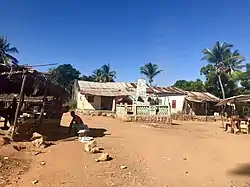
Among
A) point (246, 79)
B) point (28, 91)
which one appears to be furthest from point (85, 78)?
point (28, 91)

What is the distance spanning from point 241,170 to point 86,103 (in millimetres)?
30679

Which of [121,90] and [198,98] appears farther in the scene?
[121,90]

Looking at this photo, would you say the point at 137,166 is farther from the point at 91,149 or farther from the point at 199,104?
the point at 199,104

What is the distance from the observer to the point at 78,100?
38.4 meters

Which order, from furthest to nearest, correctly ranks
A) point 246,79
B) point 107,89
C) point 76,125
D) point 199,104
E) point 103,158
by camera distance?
point 199,104, point 107,89, point 246,79, point 76,125, point 103,158

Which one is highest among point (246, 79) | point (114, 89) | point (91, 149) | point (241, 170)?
point (246, 79)

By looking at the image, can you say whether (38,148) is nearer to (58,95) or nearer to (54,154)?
(54,154)

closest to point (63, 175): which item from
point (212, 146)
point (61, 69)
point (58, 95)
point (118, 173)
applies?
point (118, 173)

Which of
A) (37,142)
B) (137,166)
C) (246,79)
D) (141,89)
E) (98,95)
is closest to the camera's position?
(137,166)

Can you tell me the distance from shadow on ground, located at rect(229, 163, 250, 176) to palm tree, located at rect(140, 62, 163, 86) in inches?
1947

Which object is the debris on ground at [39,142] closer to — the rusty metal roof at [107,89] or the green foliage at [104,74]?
the rusty metal roof at [107,89]

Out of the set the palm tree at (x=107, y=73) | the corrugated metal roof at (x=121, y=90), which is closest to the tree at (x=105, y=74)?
the palm tree at (x=107, y=73)

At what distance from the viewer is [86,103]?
3797 centimetres

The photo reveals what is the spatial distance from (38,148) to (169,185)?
4893mm
